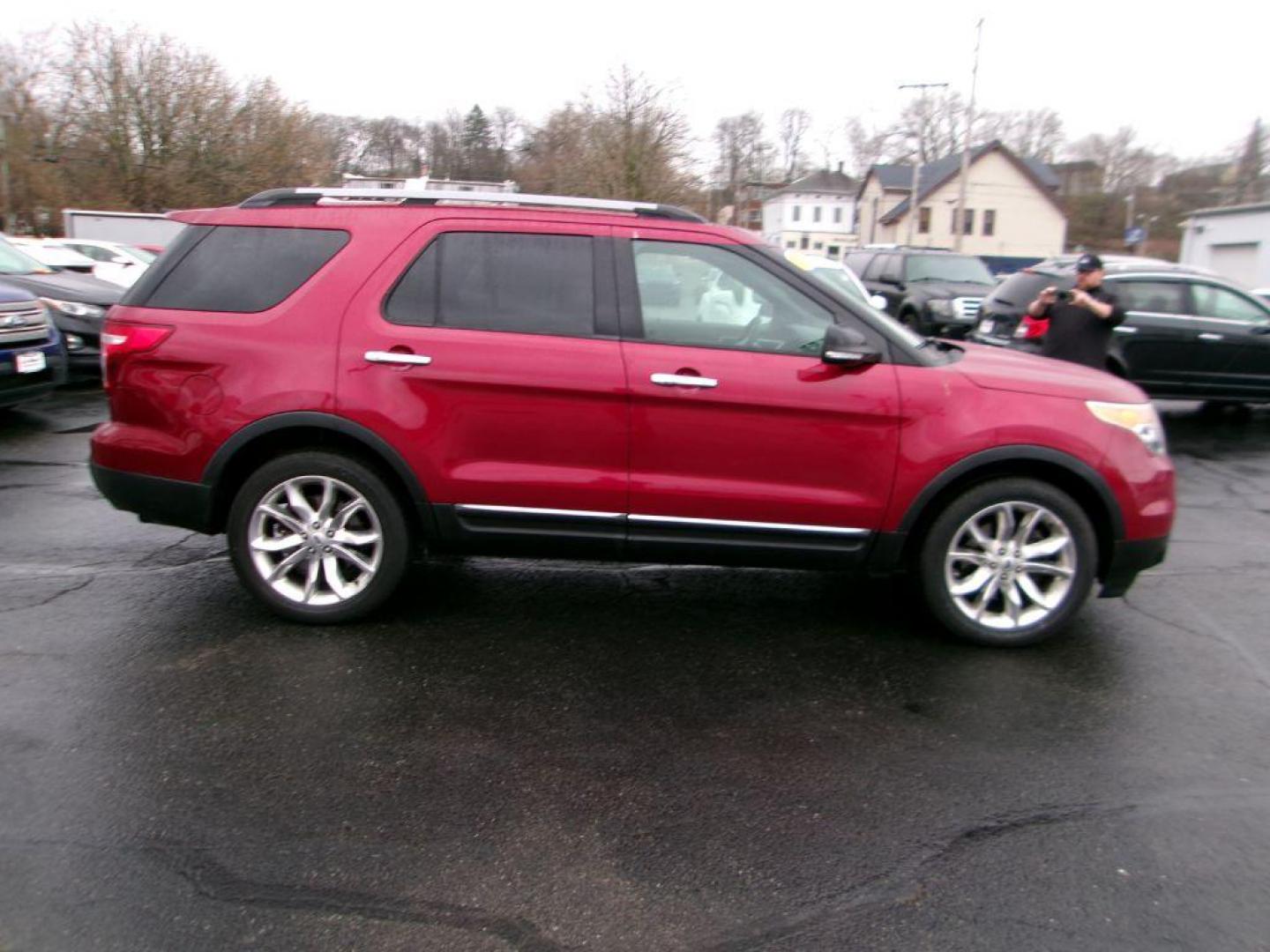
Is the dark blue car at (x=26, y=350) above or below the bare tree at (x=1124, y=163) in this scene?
below

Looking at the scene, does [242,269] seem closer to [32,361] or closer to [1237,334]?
[32,361]

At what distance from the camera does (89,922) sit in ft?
8.22

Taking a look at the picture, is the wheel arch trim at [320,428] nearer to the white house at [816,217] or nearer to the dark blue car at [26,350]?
the dark blue car at [26,350]

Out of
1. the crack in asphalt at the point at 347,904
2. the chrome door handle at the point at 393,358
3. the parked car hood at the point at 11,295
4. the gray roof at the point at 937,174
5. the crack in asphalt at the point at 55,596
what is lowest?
the crack in asphalt at the point at 347,904

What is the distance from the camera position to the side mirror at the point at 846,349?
4.08 metres

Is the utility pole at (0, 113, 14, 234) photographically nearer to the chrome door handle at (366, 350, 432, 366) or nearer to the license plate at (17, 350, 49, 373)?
the license plate at (17, 350, 49, 373)

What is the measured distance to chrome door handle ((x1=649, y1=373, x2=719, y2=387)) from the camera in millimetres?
4121

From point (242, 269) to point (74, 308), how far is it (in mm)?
7416

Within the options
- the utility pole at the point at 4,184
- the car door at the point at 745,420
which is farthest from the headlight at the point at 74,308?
the utility pole at the point at 4,184

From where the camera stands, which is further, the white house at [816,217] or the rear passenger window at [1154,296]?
the white house at [816,217]

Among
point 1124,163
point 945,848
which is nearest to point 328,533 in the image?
point 945,848

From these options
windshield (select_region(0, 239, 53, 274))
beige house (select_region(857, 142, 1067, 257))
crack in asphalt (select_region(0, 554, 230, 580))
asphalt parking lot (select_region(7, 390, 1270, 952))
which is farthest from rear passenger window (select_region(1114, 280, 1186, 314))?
beige house (select_region(857, 142, 1067, 257))

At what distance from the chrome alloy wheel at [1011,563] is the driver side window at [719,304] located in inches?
43.4

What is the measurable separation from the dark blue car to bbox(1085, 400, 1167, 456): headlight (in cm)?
802
